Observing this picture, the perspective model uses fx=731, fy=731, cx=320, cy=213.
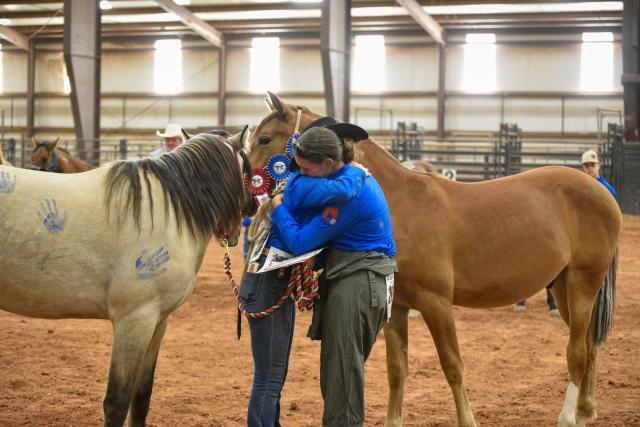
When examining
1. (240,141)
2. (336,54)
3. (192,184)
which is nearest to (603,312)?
(240,141)

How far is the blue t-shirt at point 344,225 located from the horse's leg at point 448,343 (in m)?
0.95

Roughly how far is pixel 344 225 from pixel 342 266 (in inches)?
7.3

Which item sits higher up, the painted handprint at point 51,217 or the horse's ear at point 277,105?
the horse's ear at point 277,105

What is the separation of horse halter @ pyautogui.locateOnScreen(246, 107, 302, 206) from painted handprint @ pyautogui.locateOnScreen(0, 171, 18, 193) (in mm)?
1148

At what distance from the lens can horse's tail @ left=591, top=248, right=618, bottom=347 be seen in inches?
195

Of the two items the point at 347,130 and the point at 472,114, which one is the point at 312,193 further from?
the point at 472,114

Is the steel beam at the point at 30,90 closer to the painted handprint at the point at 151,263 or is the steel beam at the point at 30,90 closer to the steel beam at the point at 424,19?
the steel beam at the point at 424,19

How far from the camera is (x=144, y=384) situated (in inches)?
150

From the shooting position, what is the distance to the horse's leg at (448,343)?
414 centimetres

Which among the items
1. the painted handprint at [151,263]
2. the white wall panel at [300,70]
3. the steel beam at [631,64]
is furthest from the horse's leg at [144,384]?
the white wall panel at [300,70]

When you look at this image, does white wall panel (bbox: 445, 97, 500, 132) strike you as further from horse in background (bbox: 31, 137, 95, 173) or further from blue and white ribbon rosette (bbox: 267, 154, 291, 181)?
blue and white ribbon rosette (bbox: 267, 154, 291, 181)

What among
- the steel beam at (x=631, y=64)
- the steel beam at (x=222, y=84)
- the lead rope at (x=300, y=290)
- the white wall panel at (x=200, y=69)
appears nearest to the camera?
the lead rope at (x=300, y=290)

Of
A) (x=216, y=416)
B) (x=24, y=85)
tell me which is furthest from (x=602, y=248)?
(x=24, y=85)

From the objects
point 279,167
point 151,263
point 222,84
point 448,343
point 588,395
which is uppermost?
point 222,84
